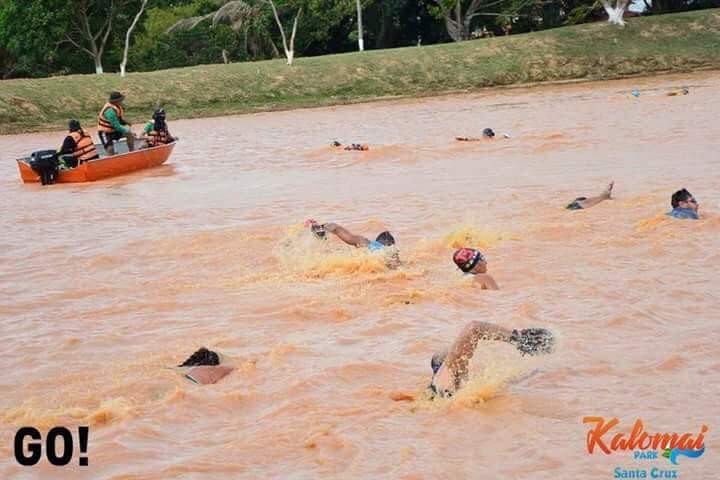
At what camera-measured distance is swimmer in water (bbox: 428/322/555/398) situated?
23.3ft

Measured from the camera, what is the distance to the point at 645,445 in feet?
20.5

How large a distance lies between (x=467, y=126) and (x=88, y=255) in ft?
48.6

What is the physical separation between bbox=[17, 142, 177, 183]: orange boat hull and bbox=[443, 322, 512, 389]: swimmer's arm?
1476 cm

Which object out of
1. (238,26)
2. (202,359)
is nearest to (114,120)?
(202,359)

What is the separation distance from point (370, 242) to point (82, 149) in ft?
35.4

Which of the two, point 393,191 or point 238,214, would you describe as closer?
point 238,214

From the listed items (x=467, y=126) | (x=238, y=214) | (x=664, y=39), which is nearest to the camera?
(x=238, y=214)

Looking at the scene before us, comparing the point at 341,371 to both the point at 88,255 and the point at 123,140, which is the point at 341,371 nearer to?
the point at 88,255

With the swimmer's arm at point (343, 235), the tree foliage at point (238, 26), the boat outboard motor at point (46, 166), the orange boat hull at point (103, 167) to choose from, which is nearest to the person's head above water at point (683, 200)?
the swimmer's arm at point (343, 235)

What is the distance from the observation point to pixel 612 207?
44.7 feet

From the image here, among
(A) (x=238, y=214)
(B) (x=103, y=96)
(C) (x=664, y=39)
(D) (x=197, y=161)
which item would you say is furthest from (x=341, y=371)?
(C) (x=664, y=39)

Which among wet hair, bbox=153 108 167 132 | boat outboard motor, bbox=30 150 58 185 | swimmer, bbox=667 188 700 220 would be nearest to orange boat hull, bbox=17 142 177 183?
boat outboard motor, bbox=30 150 58 185

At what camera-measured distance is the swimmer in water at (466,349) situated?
7105 mm

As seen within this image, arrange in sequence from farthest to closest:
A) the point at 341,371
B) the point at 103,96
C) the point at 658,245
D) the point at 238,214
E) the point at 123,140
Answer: the point at 103,96
the point at 123,140
the point at 238,214
the point at 658,245
the point at 341,371
